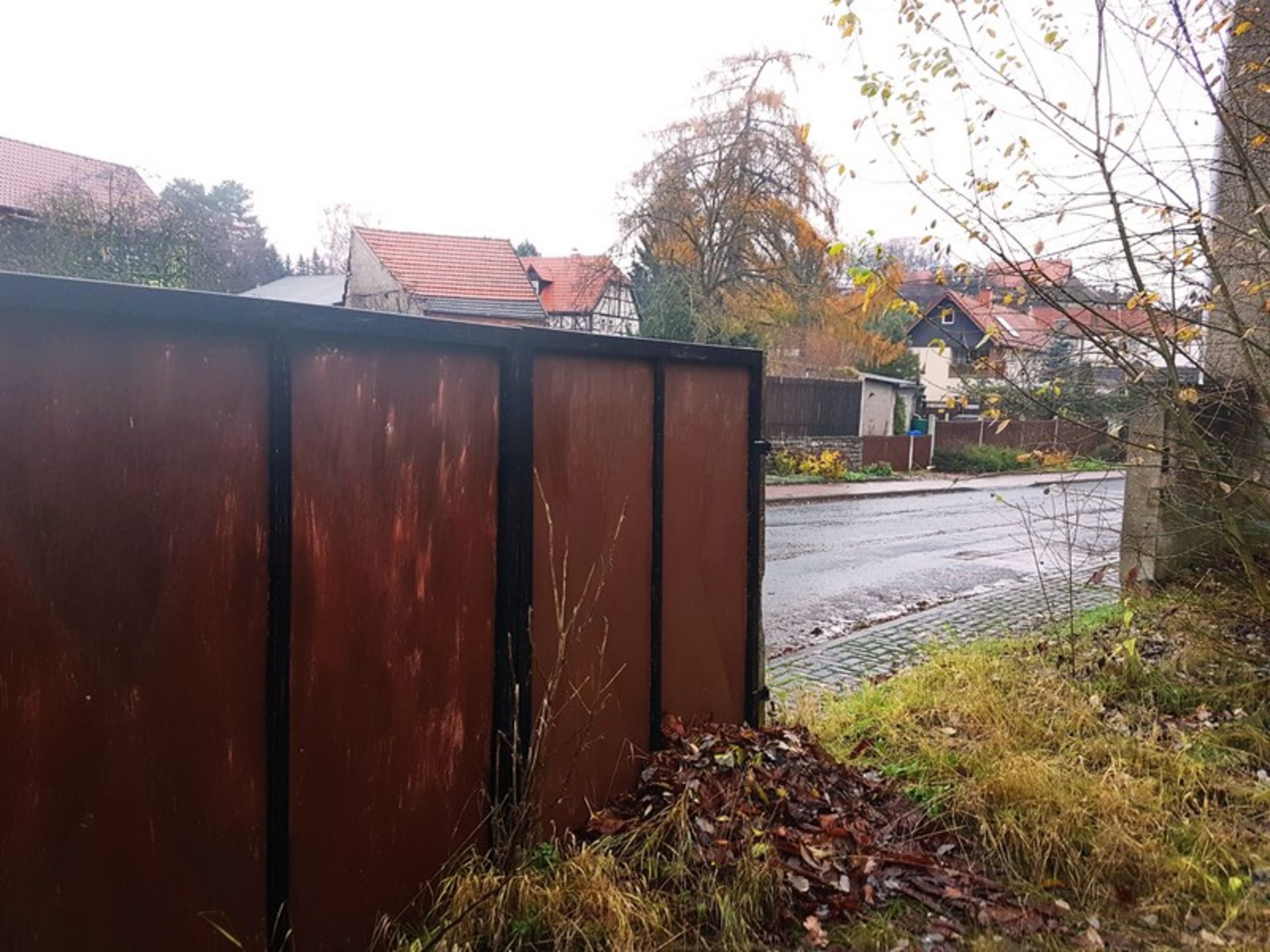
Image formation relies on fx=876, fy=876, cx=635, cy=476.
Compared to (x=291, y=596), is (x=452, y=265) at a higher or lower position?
higher

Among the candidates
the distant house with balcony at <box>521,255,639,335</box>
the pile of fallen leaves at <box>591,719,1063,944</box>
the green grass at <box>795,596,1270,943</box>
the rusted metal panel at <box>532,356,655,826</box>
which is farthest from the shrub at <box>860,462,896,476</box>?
the rusted metal panel at <box>532,356,655,826</box>

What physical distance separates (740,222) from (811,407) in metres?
5.33

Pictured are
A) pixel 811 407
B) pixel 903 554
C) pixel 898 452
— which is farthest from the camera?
pixel 898 452

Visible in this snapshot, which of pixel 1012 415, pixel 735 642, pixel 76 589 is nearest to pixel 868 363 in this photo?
pixel 1012 415

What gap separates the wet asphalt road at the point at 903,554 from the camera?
723cm

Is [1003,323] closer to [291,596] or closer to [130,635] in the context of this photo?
[291,596]

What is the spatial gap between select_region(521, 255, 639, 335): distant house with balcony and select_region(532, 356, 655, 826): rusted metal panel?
10.5 meters

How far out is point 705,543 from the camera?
11.7ft

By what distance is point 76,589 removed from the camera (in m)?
1.86

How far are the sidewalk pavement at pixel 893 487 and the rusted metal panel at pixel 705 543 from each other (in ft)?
43.7

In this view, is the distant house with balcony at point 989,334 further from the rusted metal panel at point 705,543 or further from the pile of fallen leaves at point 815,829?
the pile of fallen leaves at point 815,829

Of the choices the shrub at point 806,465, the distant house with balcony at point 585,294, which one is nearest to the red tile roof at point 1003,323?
the distant house with balcony at point 585,294

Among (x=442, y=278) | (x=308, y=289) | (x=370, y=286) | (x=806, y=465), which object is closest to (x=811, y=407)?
(x=806, y=465)

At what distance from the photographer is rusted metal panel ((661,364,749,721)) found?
3.41 meters
